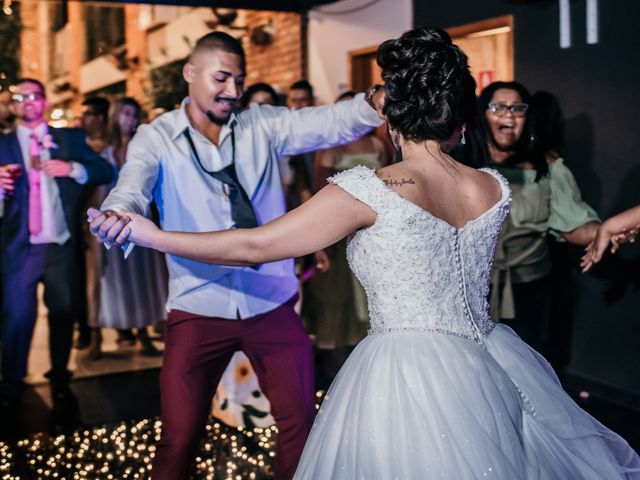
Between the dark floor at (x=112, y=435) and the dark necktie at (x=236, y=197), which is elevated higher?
the dark necktie at (x=236, y=197)

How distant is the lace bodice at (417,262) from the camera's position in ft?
7.00

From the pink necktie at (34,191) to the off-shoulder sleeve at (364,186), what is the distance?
3964 mm

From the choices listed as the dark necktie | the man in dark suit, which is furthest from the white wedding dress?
the man in dark suit

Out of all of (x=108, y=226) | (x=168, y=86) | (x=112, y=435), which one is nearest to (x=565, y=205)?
(x=112, y=435)

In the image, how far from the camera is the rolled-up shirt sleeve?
272 centimetres

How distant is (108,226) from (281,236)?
0.49 meters

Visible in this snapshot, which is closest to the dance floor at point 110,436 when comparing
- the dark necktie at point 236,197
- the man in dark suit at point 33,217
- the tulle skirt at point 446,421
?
the man in dark suit at point 33,217

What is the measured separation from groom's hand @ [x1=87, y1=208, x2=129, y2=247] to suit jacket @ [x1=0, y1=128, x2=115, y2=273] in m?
3.54

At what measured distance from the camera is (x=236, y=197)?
321 centimetres

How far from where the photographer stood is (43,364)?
6.64 meters

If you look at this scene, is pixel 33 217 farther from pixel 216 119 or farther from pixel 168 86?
pixel 168 86

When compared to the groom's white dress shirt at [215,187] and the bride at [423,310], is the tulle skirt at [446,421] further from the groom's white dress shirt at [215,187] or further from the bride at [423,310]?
the groom's white dress shirt at [215,187]

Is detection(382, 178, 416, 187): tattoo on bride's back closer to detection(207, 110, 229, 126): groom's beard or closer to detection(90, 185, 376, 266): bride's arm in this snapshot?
detection(90, 185, 376, 266): bride's arm

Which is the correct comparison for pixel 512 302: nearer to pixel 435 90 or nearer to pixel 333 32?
pixel 435 90
